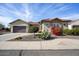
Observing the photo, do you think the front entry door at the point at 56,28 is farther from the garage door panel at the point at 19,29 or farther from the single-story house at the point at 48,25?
the garage door panel at the point at 19,29

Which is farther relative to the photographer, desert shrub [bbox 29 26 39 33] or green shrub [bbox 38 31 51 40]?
green shrub [bbox 38 31 51 40]

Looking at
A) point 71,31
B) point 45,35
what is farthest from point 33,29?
point 71,31

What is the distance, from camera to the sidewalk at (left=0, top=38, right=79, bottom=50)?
12422mm

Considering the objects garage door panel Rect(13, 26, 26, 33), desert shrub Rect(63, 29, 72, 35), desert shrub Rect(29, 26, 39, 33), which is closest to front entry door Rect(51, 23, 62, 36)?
desert shrub Rect(63, 29, 72, 35)

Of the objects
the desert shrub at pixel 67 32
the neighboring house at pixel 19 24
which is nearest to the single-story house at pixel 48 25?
the neighboring house at pixel 19 24

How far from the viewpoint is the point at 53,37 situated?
1318 centimetres

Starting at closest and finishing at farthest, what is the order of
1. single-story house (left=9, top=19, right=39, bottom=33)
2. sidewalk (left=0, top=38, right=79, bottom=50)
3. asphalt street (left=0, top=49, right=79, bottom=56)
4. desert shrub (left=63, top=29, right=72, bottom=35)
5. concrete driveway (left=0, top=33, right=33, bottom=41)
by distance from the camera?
1. asphalt street (left=0, top=49, right=79, bottom=56)
2. sidewalk (left=0, top=38, right=79, bottom=50)
3. single-story house (left=9, top=19, right=39, bottom=33)
4. desert shrub (left=63, top=29, right=72, bottom=35)
5. concrete driveway (left=0, top=33, right=33, bottom=41)

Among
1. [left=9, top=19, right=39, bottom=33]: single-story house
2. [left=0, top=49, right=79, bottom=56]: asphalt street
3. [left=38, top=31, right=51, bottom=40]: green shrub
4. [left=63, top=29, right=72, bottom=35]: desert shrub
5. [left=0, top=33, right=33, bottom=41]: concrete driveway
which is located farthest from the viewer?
[left=38, top=31, right=51, bottom=40]: green shrub

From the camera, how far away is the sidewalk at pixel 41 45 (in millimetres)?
12422

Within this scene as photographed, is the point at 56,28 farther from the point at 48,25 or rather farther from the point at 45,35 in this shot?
the point at 45,35

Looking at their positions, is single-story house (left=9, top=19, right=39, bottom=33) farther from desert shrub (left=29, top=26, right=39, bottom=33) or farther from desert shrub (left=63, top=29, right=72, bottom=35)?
desert shrub (left=63, top=29, right=72, bottom=35)

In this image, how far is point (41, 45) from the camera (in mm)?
12695

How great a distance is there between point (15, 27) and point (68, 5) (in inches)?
143

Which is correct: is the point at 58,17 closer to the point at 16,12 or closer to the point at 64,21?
the point at 64,21
